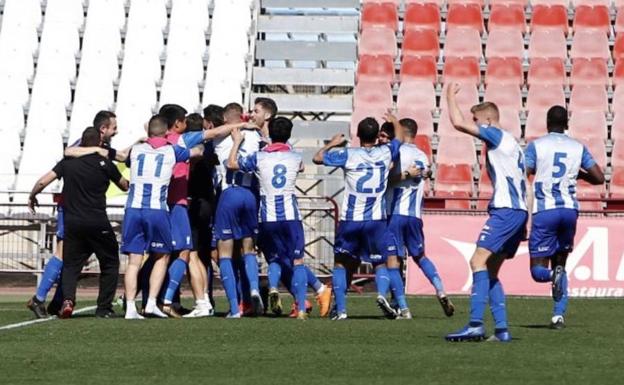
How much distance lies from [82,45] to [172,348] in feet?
62.2

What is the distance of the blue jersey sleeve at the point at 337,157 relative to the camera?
13.6m

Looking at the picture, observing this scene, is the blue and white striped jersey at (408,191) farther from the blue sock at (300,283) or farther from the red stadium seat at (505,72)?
the red stadium seat at (505,72)

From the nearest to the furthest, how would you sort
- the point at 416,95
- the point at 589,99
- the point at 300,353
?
the point at 300,353 → the point at 589,99 → the point at 416,95

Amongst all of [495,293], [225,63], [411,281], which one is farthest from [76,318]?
[225,63]

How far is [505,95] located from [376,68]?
8.38ft

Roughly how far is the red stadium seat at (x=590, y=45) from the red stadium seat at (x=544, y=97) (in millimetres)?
1125

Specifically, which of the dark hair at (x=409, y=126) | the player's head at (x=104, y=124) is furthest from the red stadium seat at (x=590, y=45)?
the player's head at (x=104, y=124)

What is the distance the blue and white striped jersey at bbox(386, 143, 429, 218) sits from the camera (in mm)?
14875

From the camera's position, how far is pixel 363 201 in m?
13.7

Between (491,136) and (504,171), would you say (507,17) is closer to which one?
(504,171)

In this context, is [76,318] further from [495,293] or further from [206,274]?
[495,293]

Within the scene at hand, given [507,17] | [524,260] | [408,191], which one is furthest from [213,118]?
[507,17]

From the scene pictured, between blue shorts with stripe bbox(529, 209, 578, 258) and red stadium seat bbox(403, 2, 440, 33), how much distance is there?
50.8 feet

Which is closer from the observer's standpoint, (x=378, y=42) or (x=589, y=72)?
(x=589, y=72)
